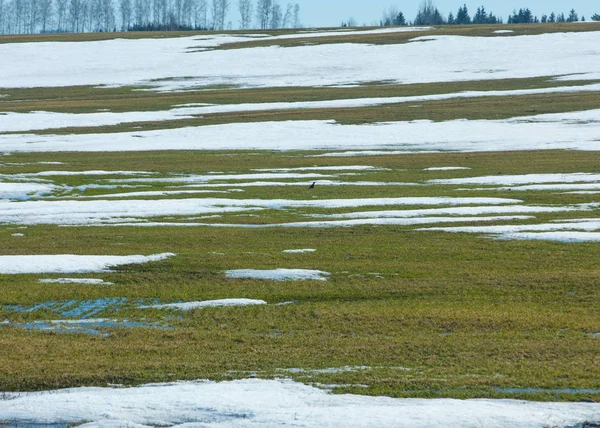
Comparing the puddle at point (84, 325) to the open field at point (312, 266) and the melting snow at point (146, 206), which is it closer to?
the open field at point (312, 266)

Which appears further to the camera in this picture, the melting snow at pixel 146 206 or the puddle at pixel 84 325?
the melting snow at pixel 146 206

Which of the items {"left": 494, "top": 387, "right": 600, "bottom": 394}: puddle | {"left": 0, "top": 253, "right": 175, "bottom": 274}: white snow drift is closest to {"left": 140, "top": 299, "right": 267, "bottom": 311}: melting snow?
{"left": 0, "top": 253, "right": 175, "bottom": 274}: white snow drift

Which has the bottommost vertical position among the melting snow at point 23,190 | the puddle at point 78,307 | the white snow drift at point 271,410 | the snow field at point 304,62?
the melting snow at point 23,190

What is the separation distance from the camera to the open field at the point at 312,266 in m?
14.8

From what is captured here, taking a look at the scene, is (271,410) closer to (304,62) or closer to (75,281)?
(75,281)

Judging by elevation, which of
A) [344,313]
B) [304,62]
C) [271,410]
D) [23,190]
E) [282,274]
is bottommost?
[23,190]

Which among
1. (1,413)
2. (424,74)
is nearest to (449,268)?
Result: (1,413)

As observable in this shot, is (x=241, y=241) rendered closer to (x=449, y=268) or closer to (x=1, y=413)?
(x=449, y=268)

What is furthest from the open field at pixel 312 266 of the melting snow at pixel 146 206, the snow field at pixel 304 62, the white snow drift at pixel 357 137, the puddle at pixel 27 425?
the snow field at pixel 304 62

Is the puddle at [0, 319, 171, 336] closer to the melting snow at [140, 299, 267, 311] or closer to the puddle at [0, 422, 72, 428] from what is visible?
the melting snow at [140, 299, 267, 311]

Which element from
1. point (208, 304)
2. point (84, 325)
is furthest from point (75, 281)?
point (208, 304)

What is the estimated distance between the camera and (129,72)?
120 metres

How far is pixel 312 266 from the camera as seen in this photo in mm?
23328

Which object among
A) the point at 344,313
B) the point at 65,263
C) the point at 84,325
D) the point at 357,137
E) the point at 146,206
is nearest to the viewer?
the point at 84,325
